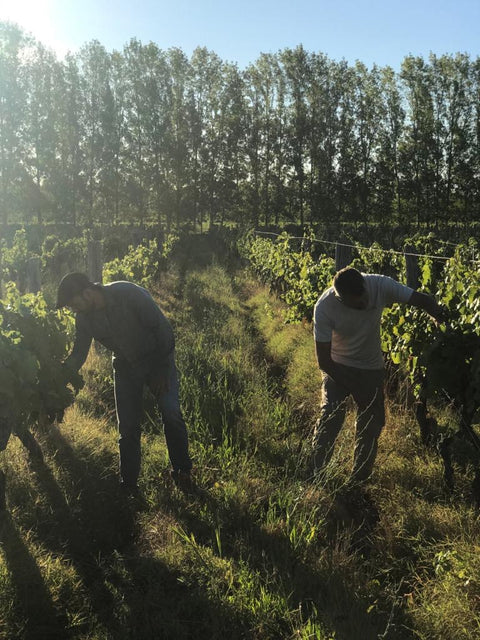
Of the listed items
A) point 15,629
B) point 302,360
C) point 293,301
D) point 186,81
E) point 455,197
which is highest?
point 186,81

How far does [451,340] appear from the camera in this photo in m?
3.36

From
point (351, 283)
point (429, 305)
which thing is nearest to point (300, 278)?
point (429, 305)

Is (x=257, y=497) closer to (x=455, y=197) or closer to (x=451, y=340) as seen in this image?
(x=451, y=340)

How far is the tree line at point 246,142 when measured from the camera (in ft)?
117

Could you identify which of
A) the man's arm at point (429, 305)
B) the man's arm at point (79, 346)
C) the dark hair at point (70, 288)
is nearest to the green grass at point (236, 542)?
the man's arm at point (79, 346)

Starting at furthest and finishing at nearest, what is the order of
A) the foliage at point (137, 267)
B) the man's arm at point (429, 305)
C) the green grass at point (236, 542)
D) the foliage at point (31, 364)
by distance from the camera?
1. the foliage at point (137, 267)
2. the man's arm at point (429, 305)
3. the foliage at point (31, 364)
4. the green grass at point (236, 542)

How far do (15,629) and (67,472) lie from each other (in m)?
1.46

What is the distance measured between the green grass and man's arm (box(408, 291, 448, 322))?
1128 mm

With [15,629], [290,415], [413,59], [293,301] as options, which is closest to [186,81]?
[413,59]

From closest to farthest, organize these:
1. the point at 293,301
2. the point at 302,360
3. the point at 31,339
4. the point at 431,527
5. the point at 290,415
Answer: the point at 431,527 < the point at 31,339 < the point at 290,415 < the point at 302,360 < the point at 293,301

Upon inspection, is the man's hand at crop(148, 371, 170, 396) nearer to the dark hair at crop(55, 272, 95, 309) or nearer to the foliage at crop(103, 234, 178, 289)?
the dark hair at crop(55, 272, 95, 309)

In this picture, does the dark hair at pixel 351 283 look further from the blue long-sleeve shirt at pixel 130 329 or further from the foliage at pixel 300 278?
the foliage at pixel 300 278

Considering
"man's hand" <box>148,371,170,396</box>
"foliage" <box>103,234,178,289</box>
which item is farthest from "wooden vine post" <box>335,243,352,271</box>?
"foliage" <box>103,234,178,289</box>

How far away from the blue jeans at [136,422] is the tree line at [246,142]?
110 ft
